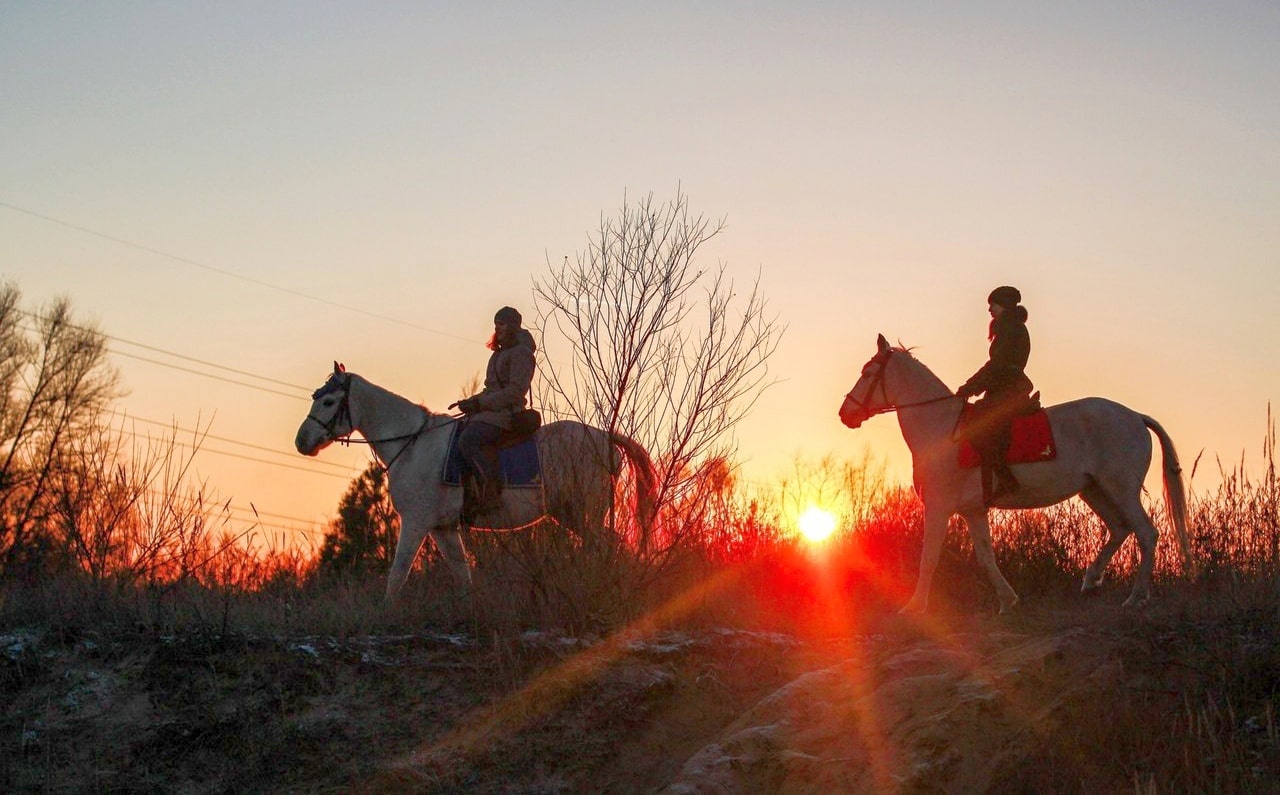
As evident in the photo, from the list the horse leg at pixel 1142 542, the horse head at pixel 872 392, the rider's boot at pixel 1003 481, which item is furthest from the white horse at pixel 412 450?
the horse leg at pixel 1142 542

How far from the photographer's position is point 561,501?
9.36m

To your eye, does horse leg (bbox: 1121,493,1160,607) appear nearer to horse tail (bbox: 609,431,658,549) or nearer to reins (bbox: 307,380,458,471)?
horse tail (bbox: 609,431,658,549)

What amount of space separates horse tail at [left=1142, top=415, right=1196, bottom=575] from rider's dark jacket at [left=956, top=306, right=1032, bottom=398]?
1223mm

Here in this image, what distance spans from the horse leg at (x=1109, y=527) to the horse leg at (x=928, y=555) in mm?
1570

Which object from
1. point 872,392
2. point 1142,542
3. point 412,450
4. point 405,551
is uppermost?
point 872,392

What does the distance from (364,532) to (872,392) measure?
23.3 feet

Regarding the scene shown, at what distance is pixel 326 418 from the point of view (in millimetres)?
11617

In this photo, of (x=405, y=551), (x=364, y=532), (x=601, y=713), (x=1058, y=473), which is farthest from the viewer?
(x=364, y=532)

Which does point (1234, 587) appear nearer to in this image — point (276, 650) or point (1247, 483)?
point (1247, 483)

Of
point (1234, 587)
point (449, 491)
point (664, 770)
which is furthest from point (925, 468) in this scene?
point (664, 770)

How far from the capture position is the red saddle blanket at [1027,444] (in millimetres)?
10695

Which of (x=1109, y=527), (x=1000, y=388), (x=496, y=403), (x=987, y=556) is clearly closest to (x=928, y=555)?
(x=987, y=556)

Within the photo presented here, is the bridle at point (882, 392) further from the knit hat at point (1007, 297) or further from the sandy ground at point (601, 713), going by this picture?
the sandy ground at point (601, 713)

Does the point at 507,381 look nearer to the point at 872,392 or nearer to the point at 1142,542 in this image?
the point at 872,392
